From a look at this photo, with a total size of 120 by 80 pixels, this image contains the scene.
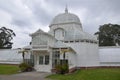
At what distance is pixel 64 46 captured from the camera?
71.3 ft

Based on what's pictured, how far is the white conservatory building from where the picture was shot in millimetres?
21750

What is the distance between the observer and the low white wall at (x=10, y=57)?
32.1 m

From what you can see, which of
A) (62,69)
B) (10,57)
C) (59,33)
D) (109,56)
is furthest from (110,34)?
(62,69)

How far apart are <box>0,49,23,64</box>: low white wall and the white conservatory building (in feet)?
28.3

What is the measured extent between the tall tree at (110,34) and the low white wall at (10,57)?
29.8 m

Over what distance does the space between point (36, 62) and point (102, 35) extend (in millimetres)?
37218

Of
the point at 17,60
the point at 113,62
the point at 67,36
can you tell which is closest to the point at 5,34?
the point at 17,60

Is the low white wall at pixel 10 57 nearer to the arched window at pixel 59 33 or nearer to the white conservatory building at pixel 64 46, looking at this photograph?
the arched window at pixel 59 33

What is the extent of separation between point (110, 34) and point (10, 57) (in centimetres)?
3449

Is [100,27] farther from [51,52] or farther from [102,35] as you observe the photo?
[51,52]

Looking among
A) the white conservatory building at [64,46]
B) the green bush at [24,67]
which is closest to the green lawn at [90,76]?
the white conservatory building at [64,46]

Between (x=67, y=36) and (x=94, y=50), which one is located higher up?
(x=67, y=36)

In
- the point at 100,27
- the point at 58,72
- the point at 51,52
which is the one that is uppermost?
the point at 100,27

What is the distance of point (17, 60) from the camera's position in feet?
104
